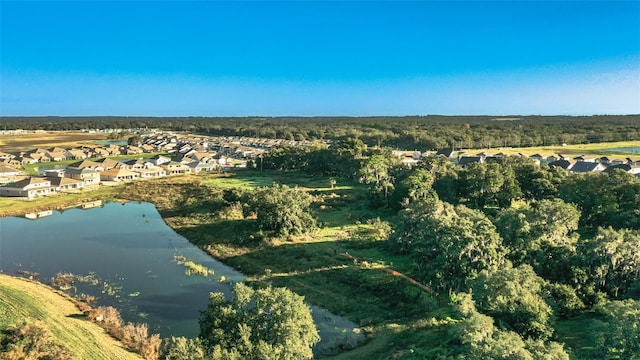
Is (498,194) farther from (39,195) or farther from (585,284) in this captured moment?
(39,195)

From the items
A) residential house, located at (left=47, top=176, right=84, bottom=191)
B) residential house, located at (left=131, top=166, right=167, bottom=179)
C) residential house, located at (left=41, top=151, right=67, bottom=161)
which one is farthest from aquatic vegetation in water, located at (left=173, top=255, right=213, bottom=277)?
residential house, located at (left=41, top=151, right=67, bottom=161)

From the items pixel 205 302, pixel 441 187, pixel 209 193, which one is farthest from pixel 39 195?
pixel 441 187

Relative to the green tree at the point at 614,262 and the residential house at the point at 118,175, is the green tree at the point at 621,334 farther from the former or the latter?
the residential house at the point at 118,175

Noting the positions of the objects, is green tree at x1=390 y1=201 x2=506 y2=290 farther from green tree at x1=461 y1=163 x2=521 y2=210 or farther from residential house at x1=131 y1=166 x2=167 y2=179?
residential house at x1=131 y1=166 x2=167 y2=179

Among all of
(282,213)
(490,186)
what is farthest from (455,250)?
(490,186)

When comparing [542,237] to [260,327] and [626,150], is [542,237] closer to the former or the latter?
[260,327]

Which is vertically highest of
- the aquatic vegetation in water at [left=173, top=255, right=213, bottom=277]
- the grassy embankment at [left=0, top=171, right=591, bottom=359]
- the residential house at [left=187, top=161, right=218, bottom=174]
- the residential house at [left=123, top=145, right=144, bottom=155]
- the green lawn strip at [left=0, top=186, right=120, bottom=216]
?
the residential house at [left=123, top=145, right=144, bottom=155]

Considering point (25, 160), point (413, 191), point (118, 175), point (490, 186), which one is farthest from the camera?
point (25, 160)

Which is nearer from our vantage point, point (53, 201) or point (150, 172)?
point (53, 201)

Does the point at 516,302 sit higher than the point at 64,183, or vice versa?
the point at 516,302
